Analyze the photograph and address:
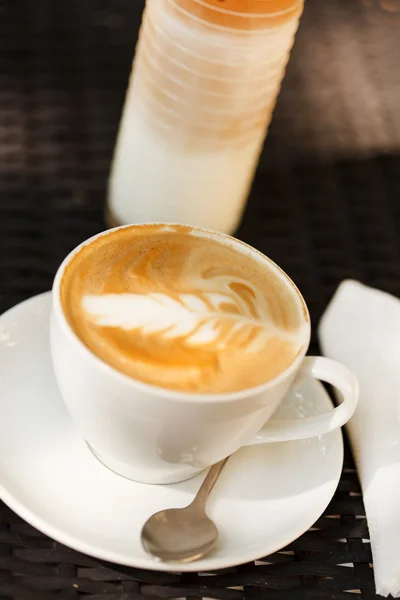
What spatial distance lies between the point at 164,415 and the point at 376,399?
0.24 meters

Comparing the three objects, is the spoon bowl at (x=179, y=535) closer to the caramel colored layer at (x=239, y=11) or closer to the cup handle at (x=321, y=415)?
the cup handle at (x=321, y=415)

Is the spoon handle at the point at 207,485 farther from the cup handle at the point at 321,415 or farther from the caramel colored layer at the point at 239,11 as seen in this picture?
the caramel colored layer at the point at 239,11

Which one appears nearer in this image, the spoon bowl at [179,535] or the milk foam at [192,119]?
the spoon bowl at [179,535]

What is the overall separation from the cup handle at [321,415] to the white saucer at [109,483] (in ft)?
0.10

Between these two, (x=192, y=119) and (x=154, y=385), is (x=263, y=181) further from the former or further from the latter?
(x=154, y=385)

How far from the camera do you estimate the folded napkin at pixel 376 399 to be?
0.59 metres

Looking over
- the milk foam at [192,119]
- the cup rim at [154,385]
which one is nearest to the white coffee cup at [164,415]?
the cup rim at [154,385]

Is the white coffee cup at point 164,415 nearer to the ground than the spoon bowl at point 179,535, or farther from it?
farther from it

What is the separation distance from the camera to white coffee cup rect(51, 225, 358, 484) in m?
0.51

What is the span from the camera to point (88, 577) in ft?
1.76

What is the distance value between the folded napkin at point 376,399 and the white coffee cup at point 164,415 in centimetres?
7

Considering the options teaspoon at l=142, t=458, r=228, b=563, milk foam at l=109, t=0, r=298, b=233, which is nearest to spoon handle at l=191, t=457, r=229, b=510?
teaspoon at l=142, t=458, r=228, b=563

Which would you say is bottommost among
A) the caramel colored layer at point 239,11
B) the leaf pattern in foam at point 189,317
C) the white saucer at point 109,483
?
the white saucer at point 109,483

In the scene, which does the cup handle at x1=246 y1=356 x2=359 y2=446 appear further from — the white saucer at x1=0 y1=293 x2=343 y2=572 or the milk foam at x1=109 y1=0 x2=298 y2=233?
the milk foam at x1=109 y1=0 x2=298 y2=233
